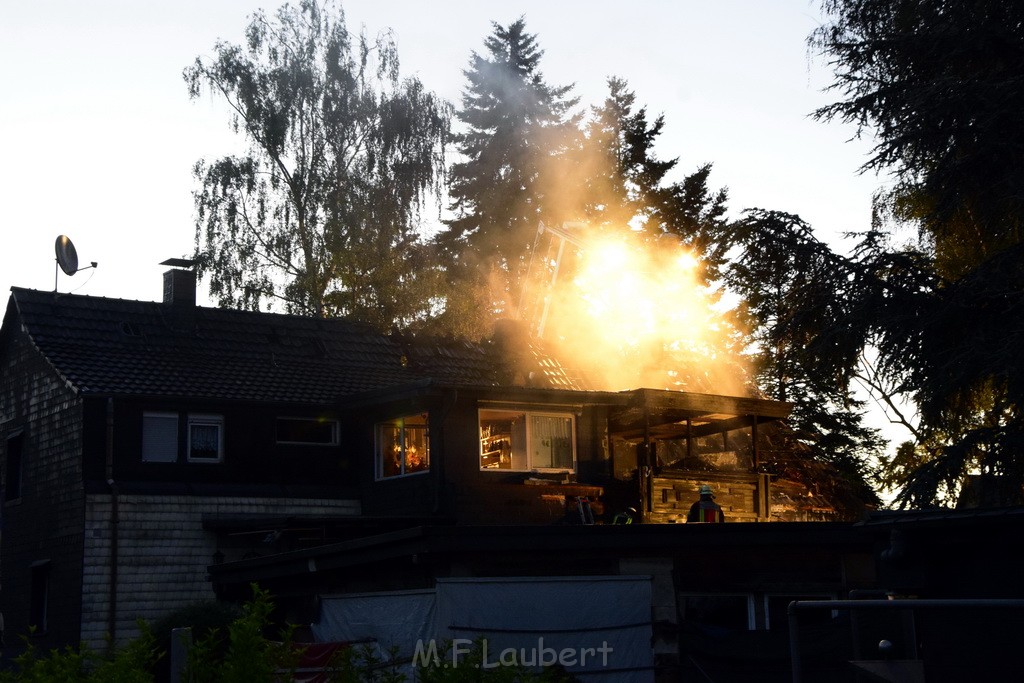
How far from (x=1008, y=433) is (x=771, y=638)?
5927 millimetres

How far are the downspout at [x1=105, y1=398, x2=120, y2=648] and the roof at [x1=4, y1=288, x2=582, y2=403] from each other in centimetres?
64

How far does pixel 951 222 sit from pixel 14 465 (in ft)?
69.9

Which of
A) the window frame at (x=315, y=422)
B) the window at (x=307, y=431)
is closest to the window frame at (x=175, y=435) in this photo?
the window frame at (x=315, y=422)

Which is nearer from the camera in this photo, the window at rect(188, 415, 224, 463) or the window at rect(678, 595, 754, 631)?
the window at rect(678, 595, 754, 631)

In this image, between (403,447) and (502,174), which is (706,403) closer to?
(403,447)

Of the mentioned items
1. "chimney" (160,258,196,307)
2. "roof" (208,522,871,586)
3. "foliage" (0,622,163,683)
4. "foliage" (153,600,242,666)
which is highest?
"chimney" (160,258,196,307)

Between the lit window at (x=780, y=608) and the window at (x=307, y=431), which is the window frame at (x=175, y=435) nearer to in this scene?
the window at (x=307, y=431)

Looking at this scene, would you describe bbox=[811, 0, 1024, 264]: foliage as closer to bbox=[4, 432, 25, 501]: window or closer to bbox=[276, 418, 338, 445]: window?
bbox=[276, 418, 338, 445]: window

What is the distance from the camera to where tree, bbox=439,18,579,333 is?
49.3 metres

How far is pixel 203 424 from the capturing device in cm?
2833

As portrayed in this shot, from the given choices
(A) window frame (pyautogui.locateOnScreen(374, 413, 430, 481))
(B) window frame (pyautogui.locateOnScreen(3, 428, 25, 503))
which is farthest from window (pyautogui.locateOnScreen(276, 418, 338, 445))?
(B) window frame (pyautogui.locateOnScreen(3, 428, 25, 503))

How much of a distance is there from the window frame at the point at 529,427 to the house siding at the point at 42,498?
Result: 26.1 ft

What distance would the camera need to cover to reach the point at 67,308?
29.7 metres

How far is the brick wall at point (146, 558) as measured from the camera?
2581 centimetres
